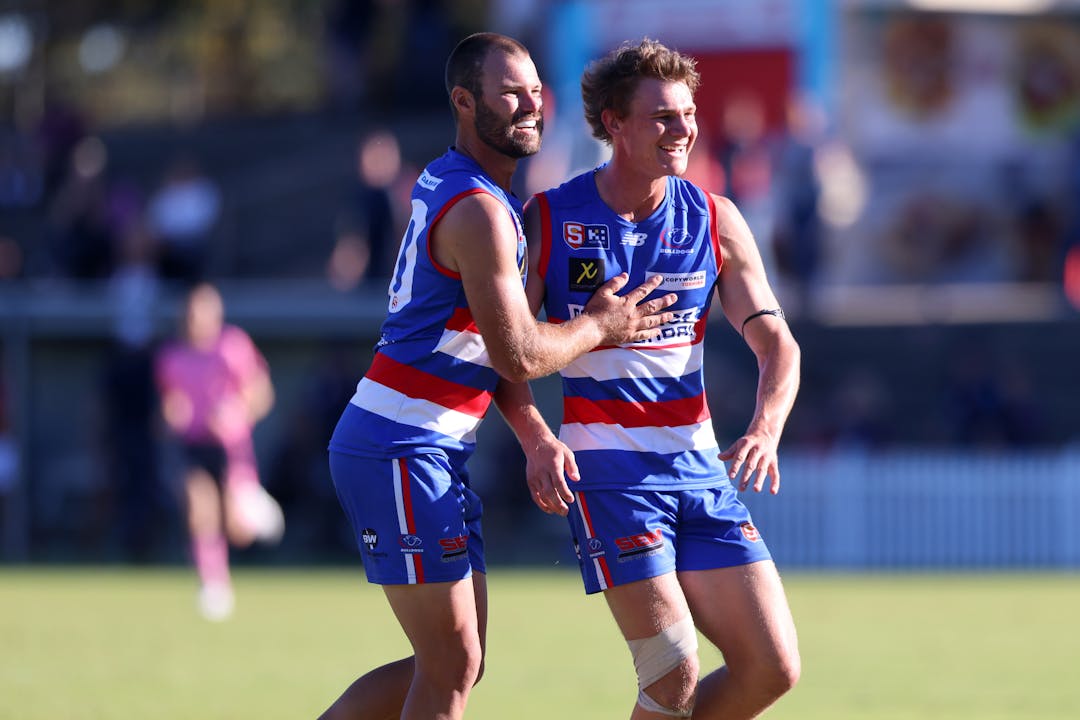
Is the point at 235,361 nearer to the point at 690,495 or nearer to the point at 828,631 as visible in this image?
the point at 828,631

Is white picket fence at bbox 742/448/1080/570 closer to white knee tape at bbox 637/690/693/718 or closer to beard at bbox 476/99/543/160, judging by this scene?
white knee tape at bbox 637/690/693/718

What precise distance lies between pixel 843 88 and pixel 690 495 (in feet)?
60.6

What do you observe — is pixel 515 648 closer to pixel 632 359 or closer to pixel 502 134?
pixel 632 359

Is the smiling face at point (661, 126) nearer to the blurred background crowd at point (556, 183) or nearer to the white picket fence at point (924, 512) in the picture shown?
the blurred background crowd at point (556, 183)

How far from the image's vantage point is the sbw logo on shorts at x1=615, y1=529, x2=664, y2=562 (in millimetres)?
6156

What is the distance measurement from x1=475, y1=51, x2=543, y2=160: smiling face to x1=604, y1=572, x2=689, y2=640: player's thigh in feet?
5.06

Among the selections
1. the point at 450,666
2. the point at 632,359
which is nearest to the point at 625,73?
the point at 632,359

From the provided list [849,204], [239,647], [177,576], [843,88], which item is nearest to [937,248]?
[843,88]

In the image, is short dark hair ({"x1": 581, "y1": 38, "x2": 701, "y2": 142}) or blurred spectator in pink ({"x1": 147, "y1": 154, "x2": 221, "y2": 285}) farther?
blurred spectator in pink ({"x1": 147, "y1": 154, "x2": 221, "y2": 285})

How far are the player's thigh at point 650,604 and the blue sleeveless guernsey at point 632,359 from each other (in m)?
0.34

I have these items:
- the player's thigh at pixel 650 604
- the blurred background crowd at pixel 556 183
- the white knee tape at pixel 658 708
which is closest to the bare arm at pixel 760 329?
the player's thigh at pixel 650 604

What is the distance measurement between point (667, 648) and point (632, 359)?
1020mm

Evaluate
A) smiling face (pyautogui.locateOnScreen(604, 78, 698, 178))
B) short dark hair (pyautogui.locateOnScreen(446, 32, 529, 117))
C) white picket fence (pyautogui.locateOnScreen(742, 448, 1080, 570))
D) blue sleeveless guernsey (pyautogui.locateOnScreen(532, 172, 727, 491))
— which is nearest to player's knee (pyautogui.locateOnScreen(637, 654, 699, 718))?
blue sleeveless guernsey (pyautogui.locateOnScreen(532, 172, 727, 491))

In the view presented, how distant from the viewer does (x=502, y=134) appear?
240 inches
